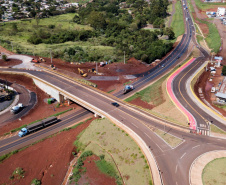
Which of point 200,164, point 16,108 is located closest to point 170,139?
point 200,164

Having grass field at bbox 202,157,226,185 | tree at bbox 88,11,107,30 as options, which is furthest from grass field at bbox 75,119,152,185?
tree at bbox 88,11,107,30

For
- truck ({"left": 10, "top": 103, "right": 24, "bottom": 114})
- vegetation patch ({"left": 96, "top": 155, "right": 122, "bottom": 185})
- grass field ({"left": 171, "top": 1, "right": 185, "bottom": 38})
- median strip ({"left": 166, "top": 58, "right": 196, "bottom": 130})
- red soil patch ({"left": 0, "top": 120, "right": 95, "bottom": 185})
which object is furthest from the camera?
grass field ({"left": 171, "top": 1, "right": 185, "bottom": 38})

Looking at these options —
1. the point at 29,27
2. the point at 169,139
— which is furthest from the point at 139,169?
the point at 29,27

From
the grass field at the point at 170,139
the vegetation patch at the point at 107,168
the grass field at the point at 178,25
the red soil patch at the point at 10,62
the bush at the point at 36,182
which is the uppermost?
the grass field at the point at 178,25

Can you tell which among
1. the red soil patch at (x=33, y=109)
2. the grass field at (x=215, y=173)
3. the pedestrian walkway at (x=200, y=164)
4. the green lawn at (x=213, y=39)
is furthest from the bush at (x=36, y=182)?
the green lawn at (x=213, y=39)

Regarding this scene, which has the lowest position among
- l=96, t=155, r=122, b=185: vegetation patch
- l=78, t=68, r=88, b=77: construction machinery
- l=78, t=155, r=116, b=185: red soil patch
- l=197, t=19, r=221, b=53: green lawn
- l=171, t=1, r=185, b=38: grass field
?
l=78, t=155, r=116, b=185: red soil patch

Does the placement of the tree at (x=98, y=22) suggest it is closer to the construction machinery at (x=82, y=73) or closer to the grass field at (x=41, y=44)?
the grass field at (x=41, y=44)

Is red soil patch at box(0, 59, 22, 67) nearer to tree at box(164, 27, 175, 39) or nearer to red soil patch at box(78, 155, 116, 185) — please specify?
red soil patch at box(78, 155, 116, 185)
